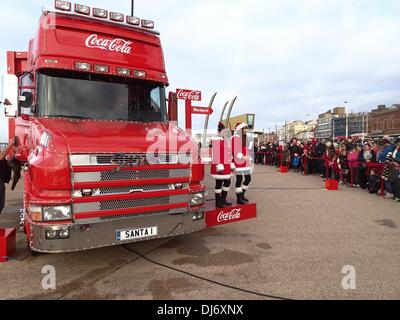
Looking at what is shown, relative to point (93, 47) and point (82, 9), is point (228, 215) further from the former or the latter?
point (82, 9)

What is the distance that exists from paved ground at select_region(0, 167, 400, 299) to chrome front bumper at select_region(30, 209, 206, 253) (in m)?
0.53

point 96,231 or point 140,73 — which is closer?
point 96,231

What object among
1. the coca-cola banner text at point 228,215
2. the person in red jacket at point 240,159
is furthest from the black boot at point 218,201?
the person in red jacket at point 240,159

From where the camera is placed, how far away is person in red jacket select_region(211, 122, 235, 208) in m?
7.29

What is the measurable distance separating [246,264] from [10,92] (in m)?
4.31

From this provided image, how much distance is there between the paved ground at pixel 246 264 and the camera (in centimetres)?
410

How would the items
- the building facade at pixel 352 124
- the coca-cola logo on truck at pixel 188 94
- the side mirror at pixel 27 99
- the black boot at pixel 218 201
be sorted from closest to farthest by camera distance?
the side mirror at pixel 27 99 < the black boot at pixel 218 201 < the coca-cola logo on truck at pixel 188 94 < the building facade at pixel 352 124

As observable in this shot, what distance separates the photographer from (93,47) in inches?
218

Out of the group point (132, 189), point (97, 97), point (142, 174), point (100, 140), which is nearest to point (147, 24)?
point (97, 97)

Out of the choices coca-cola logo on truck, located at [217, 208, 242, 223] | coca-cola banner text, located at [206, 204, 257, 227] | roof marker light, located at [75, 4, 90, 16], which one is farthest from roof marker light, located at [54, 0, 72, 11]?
coca-cola logo on truck, located at [217, 208, 242, 223]

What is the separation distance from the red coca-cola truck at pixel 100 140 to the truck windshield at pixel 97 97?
0.05ft

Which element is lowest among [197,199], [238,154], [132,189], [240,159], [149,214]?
[149,214]

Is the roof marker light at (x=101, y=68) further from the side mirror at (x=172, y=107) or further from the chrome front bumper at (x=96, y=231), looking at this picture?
the chrome front bumper at (x=96, y=231)

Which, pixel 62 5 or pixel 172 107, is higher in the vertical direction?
pixel 62 5
